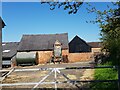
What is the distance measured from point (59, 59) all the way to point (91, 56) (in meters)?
6.20

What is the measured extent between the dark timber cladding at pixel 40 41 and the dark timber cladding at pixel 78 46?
9.34m

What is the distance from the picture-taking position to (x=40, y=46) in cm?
4681

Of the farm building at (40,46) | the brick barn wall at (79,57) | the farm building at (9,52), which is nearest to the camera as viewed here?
the farm building at (9,52)

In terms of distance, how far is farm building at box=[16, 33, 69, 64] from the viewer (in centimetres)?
4341

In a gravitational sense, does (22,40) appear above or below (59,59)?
above

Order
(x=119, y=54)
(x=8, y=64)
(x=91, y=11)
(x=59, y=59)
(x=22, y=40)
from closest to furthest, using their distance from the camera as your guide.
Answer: (x=91, y=11)
(x=119, y=54)
(x=8, y=64)
(x=59, y=59)
(x=22, y=40)

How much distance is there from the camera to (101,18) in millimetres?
10195

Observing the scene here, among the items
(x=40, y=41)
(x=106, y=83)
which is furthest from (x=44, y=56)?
(x=106, y=83)

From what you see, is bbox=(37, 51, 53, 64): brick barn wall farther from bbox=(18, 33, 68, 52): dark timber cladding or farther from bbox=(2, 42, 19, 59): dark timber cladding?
bbox=(2, 42, 19, 59): dark timber cladding

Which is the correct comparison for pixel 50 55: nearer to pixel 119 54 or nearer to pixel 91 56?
pixel 91 56

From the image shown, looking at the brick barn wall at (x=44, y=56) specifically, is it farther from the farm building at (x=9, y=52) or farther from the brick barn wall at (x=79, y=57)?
the farm building at (x=9, y=52)

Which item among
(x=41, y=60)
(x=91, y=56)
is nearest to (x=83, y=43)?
(x=91, y=56)

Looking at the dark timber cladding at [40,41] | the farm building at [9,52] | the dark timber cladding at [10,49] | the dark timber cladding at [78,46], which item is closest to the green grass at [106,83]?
the farm building at [9,52]

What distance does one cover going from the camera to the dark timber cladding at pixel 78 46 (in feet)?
186
